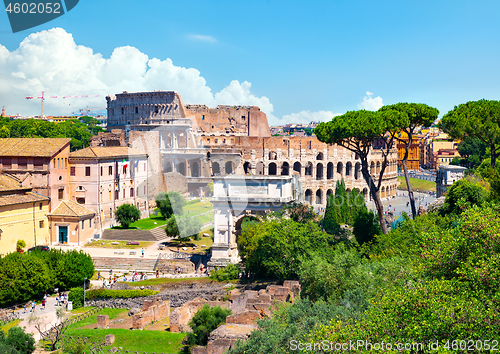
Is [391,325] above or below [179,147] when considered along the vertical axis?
below

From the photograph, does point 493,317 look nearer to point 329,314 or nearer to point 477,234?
point 477,234

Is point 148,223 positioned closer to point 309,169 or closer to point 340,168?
point 309,169

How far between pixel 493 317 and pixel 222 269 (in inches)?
695

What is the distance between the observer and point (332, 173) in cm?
6538

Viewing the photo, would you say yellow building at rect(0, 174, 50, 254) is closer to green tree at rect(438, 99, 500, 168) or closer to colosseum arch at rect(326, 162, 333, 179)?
green tree at rect(438, 99, 500, 168)

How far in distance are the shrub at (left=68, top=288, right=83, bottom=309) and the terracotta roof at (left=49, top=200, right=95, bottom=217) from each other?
31.0ft

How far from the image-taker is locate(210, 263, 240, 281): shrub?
2413cm

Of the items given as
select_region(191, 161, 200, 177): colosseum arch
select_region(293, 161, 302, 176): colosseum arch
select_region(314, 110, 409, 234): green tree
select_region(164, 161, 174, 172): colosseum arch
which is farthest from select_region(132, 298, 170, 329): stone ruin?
select_region(293, 161, 302, 176): colosseum arch

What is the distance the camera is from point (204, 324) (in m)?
16.9

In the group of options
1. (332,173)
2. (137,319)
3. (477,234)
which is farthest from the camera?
(332,173)

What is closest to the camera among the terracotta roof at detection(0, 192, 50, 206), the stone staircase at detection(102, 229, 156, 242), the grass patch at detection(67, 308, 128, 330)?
the grass patch at detection(67, 308, 128, 330)

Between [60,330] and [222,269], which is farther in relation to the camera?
[222,269]

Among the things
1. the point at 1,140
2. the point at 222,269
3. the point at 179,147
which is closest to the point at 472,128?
the point at 222,269

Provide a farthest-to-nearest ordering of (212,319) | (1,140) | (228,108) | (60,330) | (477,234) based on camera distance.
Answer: (228,108) < (1,140) < (60,330) < (212,319) < (477,234)
